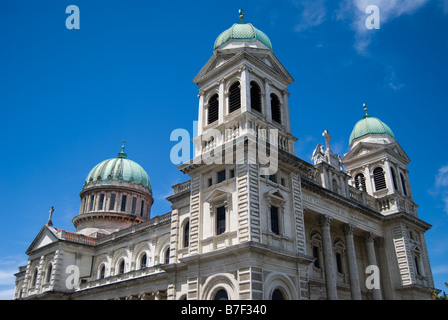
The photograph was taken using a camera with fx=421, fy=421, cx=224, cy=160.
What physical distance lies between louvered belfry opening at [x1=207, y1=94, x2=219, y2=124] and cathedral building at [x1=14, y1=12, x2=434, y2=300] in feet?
0.29

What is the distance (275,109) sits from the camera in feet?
110

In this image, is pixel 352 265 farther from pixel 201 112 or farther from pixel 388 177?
pixel 201 112

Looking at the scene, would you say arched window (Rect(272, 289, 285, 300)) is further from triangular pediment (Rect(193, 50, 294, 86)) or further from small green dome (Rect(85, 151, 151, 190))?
small green dome (Rect(85, 151, 151, 190))

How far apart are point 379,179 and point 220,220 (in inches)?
1006

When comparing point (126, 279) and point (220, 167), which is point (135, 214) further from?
point (220, 167)

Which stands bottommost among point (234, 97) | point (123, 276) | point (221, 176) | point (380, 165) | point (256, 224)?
point (256, 224)

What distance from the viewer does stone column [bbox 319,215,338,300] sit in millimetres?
32344

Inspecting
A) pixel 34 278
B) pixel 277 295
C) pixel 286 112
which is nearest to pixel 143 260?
pixel 34 278

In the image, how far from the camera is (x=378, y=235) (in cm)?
4194

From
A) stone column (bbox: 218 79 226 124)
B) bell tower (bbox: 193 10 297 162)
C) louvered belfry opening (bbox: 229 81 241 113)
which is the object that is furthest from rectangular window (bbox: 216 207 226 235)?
louvered belfry opening (bbox: 229 81 241 113)

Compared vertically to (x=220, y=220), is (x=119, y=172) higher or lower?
higher

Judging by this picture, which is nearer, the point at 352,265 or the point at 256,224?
the point at 256,224
